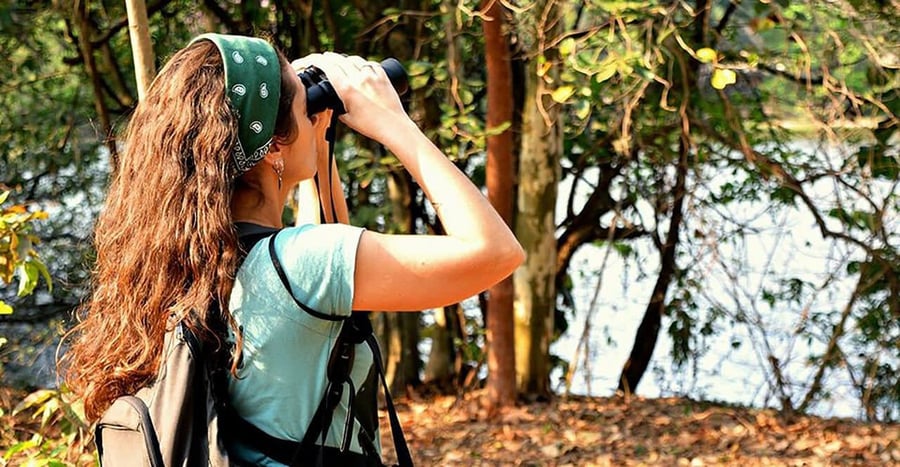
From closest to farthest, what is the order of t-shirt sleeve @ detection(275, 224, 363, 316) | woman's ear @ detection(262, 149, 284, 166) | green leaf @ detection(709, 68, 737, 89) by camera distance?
1. t-shirt sleeve @ detection(275, 224, 363, 316)
2. woman's ear @ detection(262, 149, 284, 166)
3. green leaf @ detection(709, 68, 737, 89)

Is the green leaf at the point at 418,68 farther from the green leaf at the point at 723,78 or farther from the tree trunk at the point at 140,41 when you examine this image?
the tree trunk at the point at 140,41

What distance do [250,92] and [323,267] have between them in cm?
28

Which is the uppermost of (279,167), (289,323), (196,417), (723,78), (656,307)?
(723,78)

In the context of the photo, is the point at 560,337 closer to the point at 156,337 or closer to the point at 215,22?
the point at 215,22

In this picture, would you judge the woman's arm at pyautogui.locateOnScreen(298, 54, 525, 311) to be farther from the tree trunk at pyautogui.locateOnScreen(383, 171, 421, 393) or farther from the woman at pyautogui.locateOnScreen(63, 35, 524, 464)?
the tree trunk at pyautogui.locateOnScreen(383, 171, 421, 393)

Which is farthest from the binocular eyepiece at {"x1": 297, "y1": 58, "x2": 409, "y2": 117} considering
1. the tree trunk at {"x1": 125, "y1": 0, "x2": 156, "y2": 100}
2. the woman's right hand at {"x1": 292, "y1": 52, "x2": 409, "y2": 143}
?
the tree trunk at {"x1": 125, "y1": 0, "x2": 156, "y2": 100}

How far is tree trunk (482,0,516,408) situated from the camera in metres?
5.04

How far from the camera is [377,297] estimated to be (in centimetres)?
159

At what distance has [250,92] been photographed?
1.64m

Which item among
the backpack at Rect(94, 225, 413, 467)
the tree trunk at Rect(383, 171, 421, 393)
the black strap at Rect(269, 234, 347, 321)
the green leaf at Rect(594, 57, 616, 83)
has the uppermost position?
the green leaf at Rect(594, 57, 616, 83)

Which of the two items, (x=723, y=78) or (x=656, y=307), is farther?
(x=656, y=307)

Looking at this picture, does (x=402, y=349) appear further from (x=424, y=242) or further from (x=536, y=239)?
(x=424, y=242)

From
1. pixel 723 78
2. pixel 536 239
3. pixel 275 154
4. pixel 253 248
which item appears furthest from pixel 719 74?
pixel 253 248

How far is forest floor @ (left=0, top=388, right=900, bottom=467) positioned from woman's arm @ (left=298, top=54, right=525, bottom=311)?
328cm
